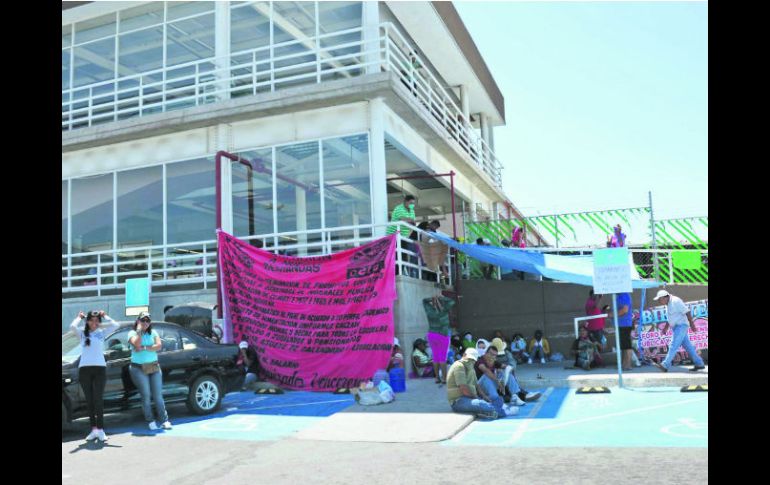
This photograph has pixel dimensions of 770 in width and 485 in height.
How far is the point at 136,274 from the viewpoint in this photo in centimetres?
1683

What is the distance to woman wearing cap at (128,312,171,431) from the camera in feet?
30.6

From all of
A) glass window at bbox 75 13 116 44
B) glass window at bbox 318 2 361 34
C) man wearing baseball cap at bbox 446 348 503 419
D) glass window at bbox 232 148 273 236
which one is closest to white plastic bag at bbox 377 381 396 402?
man wearing baseball cap at bbox 446 348 503 419

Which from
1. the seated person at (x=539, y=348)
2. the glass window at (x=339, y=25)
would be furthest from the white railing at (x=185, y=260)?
the glass window at (x=339, y=25)

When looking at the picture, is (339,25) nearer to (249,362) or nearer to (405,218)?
(405,218)

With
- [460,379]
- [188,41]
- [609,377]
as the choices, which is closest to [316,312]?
[460,379]

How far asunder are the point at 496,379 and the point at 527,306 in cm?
685

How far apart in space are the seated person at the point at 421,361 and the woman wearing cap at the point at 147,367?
220 inches

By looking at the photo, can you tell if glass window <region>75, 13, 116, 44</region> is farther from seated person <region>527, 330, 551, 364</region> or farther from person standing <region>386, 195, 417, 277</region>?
seated person <region>527, 330, 551, 364</region>

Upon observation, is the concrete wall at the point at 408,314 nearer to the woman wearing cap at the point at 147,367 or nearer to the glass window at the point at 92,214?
the woman wearing cap at the point at 147,367

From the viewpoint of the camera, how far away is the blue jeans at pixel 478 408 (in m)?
9.25

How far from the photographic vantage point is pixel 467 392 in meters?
9.42

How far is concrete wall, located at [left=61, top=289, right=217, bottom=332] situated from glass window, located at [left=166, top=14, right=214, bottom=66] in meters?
6.91

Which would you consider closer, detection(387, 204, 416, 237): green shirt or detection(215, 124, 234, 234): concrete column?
detection(387, 204, 416, 237): green shirt
